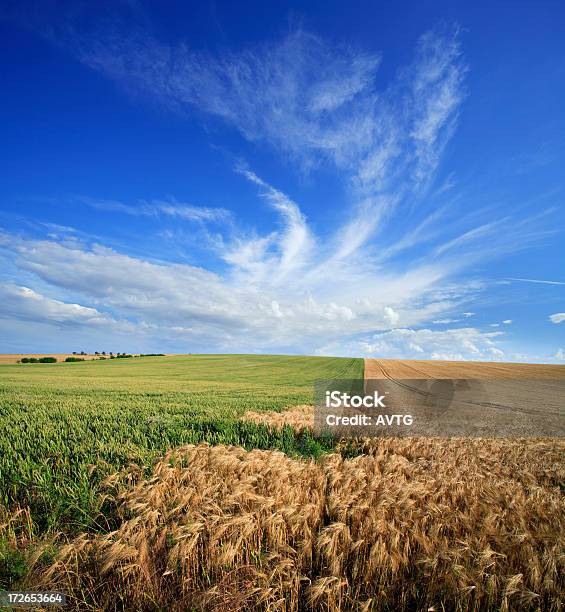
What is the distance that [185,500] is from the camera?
4.72 m

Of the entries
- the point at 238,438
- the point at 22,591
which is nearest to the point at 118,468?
the point at 22,591

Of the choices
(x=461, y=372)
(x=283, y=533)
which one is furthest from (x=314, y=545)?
(x=461, y=372)

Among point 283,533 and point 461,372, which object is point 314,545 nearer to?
point 283,533

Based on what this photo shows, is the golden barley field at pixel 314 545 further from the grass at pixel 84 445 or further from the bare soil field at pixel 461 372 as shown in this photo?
the bare soil field at pixel 461 372

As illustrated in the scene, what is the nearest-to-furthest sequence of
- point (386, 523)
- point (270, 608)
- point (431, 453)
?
point (270, 608) → point (386, 523) → point (431, 453)

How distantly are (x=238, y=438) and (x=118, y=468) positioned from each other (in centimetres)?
317

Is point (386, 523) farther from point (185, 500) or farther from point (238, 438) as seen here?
point (238, 438)

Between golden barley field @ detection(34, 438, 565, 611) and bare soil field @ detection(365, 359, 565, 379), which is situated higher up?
bare soil field @ detection(365, 359, 565, 379)

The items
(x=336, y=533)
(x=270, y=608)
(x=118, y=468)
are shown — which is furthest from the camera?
(x=118, y=468)

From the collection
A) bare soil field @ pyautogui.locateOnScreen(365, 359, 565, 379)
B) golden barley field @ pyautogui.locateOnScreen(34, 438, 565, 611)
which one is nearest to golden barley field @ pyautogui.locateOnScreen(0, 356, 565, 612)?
golden barley field @ pyautogui.locateOnScreen(34, 438, 565, 611)

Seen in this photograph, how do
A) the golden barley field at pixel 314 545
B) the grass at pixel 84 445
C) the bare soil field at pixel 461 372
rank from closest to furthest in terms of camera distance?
the golden barley field at pixel 314 545
the grass at pixel 84 445
the bare soil field at pixel 461 372

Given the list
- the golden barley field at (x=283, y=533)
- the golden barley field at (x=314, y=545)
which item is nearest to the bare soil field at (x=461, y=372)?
the golden barley field at (x=283, y=533)

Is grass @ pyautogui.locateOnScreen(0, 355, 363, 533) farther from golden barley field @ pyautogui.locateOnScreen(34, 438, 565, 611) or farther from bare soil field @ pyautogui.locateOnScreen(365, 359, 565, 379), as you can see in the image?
bare soil field @ pyautogui.locateOnScreen(365, 359, 565, 379)

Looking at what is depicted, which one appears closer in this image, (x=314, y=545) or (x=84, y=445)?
(x=314, y=545)
